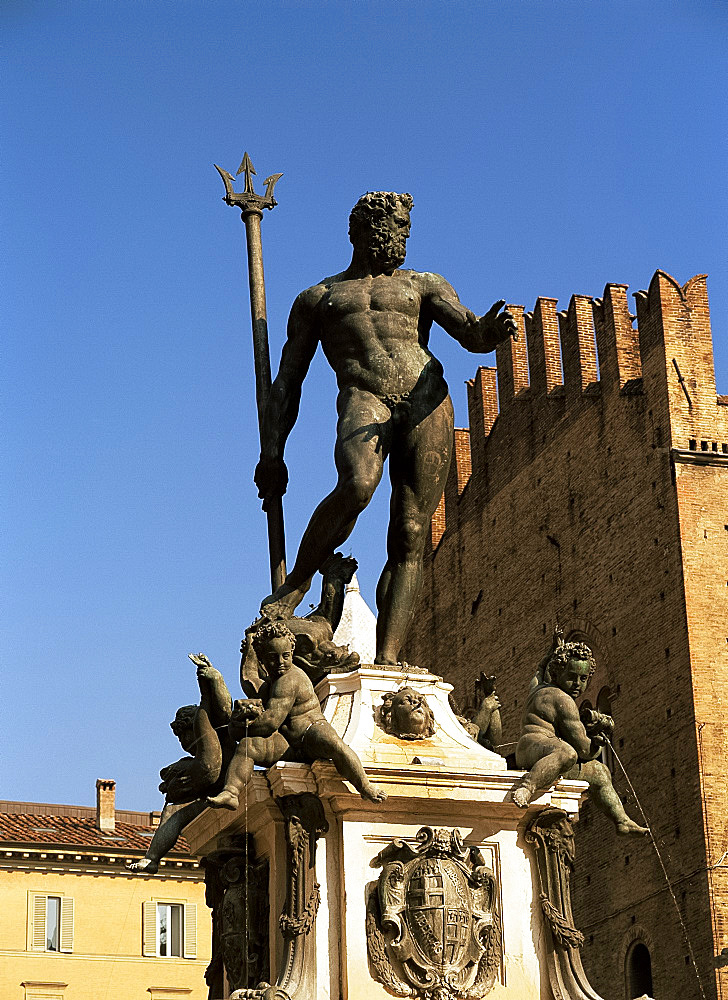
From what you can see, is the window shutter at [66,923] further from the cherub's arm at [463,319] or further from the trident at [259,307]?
the cherub's arm at [463,319]

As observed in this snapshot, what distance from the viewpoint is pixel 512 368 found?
36.5 metres

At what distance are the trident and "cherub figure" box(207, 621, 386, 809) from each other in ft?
3.92

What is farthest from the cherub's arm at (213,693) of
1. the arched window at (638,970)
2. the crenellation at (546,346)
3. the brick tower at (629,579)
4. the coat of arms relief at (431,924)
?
the crenellation at (546,346)

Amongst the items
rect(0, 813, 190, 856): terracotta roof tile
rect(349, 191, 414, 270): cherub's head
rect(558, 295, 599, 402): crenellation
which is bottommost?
rect(349, 191, 414, 270): cherub's head

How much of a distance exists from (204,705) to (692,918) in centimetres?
2066

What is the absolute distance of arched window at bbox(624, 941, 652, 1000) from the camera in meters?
29.4

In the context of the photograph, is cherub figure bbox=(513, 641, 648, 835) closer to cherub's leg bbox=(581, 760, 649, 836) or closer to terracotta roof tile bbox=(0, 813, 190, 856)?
cherub's leg bbox=(581, 760, 649, 836)

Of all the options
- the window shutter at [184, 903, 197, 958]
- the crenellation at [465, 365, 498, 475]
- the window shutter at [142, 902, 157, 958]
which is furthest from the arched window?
the crenellation at [465, 365, 498, 475]

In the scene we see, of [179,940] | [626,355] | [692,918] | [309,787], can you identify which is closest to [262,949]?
[309,787]

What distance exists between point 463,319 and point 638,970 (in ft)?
72.0

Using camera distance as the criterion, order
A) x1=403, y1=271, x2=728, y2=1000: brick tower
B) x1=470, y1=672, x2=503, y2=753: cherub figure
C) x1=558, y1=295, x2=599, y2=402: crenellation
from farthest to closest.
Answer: x1=558, y1=295, x2=599, y2=402: crenellation → x1=403, y1=271, x2=728, y2=1000: brick tower → x1=470, y1=672, x2=503, y2=753: cherub figure

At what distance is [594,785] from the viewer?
8938 millimetres

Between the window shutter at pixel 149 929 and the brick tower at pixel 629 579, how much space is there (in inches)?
284

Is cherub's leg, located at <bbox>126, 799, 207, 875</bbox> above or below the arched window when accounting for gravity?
below
